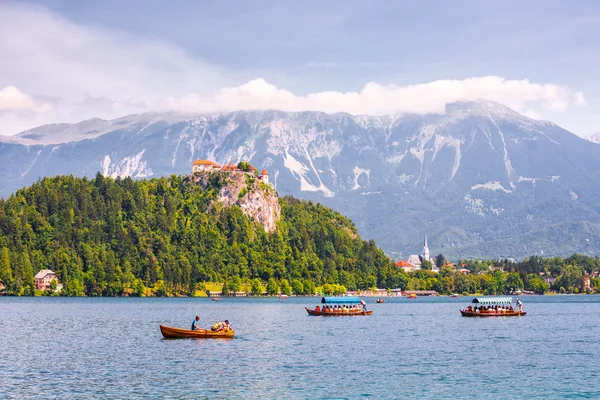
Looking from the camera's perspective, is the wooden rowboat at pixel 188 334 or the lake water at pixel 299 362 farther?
the wooden rowboat at pixel 188 334

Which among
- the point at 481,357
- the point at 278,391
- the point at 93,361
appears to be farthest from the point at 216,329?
Answer: the point at 278,391

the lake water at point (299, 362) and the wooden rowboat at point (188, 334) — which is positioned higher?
the wooden rowboat at point (188, 334)

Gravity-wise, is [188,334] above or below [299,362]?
above

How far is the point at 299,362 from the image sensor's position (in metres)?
106

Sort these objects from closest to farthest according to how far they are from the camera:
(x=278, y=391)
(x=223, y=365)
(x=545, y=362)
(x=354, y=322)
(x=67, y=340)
A: (x=278, y=391)
(x=223, y=365)
(x=545, y=362)
(x=67, y=340)
(x=354, y=322)

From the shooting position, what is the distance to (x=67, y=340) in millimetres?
129250

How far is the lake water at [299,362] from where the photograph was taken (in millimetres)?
85125

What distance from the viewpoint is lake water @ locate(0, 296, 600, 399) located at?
279 ft

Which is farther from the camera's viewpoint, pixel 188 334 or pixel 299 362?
pixel 188 334

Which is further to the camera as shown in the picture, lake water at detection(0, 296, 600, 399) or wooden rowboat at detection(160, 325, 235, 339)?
wooden rowboat at detection(160, 325, 235, 339)

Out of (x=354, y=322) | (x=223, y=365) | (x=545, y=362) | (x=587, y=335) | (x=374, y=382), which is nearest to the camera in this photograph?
(x=374, y=382)

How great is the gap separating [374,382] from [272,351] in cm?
2920

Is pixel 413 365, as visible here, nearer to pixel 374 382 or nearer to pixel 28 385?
pixel 374 382

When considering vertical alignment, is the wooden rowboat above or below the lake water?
above
